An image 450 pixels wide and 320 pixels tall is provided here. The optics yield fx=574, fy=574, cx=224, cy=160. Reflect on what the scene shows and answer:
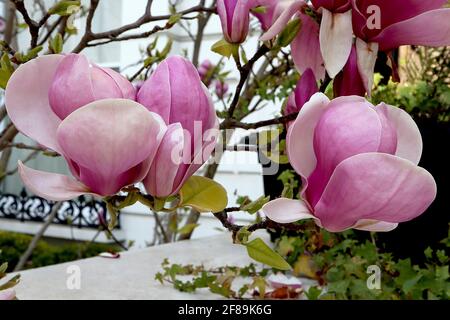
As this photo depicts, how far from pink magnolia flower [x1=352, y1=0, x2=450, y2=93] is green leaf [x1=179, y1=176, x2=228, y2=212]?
68 mm

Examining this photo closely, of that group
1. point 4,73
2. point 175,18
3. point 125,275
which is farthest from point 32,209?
point 4,73

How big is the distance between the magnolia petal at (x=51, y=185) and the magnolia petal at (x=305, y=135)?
70 mm

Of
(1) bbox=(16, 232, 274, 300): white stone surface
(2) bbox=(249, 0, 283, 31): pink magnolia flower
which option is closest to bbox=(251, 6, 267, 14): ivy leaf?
(2) bbox=(249, 0, 283, 31): pink magnolia flower

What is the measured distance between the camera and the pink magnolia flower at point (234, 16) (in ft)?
0.84

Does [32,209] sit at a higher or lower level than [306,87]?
lower

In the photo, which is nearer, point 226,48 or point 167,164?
point 167,164

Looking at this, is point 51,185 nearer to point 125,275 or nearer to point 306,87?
point 306,87

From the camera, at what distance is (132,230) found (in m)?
2.91

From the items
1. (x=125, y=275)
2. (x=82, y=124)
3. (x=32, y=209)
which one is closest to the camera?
(x=82, y=124)

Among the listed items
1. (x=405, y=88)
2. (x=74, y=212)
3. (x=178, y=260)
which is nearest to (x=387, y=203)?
(x=178, y=260)

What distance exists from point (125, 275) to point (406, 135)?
2.43 ft

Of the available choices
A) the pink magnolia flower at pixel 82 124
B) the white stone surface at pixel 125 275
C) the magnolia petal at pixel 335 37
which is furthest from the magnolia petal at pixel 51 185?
the white stone surface at pixel 125 275

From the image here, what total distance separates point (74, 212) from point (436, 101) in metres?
2.62

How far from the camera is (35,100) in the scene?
0.63 ft
